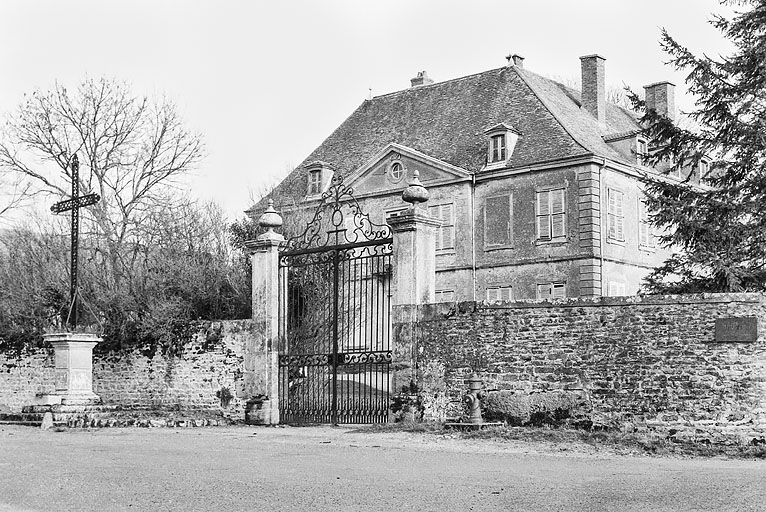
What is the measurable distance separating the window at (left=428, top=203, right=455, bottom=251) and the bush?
1867cm

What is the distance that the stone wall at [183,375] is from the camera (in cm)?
1741

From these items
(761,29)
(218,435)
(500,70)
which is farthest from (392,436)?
(500,70)

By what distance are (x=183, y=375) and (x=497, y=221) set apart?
1572 cm

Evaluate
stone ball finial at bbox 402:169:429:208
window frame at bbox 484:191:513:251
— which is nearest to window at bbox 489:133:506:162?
window frame at bbox 484:191:513:251

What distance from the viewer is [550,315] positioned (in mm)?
13859

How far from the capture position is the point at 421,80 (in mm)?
38562

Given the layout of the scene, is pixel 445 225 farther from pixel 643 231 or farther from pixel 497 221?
pixel 643 231

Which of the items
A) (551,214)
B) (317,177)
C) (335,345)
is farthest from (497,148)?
(335,345)

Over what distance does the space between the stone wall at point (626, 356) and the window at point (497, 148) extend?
1765cm

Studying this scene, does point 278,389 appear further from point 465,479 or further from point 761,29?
point 761,29

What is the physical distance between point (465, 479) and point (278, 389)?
8.44 m

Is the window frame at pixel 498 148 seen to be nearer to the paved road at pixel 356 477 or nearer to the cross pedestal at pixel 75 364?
the cross pedestal at pixel 75 364

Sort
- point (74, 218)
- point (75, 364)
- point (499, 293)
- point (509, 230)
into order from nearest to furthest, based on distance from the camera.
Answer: point (75, 364), point (74, 218), point (509, 230), point (499, 293)

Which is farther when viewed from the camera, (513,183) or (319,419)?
(513,183)
